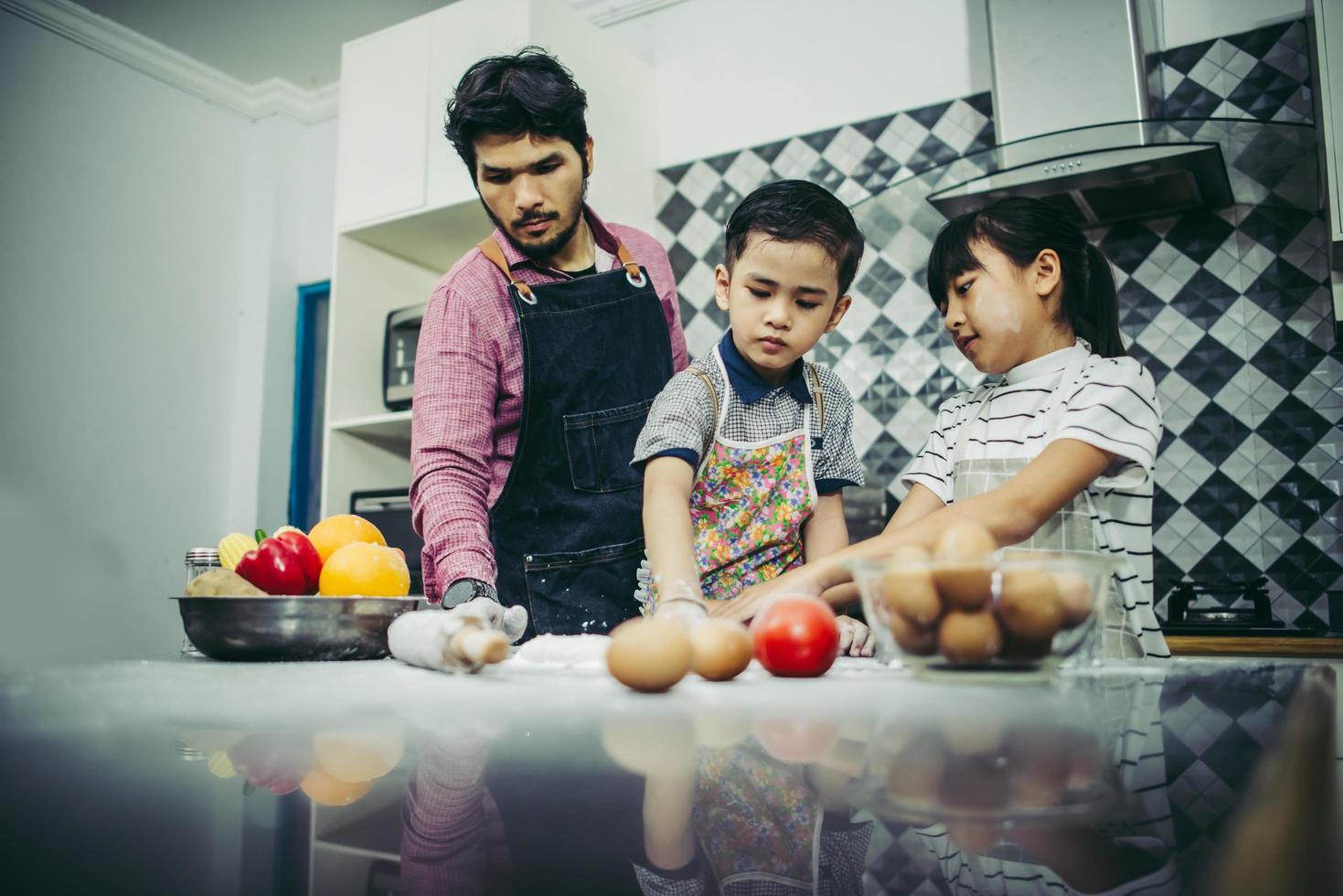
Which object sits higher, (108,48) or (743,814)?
(108,48)

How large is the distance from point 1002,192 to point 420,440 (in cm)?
128

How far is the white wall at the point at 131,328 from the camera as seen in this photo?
294 centimetres

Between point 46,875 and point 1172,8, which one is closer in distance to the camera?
point 46,875

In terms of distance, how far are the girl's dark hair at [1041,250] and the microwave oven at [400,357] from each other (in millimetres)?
1667

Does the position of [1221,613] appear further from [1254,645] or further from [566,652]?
[566,652]

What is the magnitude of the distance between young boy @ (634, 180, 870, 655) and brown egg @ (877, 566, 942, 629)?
500 millimetres

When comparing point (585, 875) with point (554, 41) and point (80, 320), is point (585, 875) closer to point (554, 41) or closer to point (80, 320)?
point (554, 41)

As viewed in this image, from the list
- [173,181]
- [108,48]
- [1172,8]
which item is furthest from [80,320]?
[1172,8]

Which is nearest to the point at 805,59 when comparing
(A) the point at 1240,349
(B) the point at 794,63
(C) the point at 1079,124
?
(B) the point at 794,63

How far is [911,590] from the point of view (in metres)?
0.53

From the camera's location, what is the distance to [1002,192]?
1876 mm

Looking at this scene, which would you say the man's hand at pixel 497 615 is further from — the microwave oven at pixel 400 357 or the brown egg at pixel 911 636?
the microwave oven at pixel 400 357

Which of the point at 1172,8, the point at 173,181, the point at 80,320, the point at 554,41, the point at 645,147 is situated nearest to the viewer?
the point at 1172,8

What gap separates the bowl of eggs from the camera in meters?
0.52
